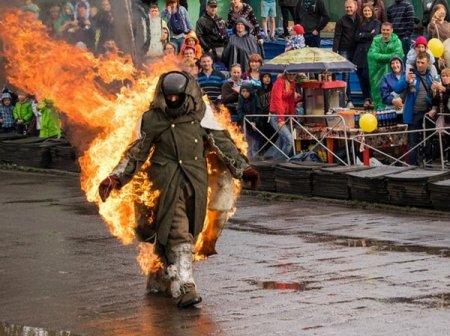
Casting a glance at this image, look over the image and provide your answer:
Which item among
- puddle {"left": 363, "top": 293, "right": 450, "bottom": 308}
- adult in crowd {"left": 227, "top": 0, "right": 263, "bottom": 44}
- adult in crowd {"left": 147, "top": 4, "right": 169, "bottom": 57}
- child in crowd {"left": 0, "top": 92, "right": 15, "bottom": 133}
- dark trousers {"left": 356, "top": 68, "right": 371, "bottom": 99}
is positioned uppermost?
adult in crowd {"left": 147, "top": 4, "right": 169, "bottom": 57}

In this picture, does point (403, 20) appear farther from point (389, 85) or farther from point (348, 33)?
point (389, 85)

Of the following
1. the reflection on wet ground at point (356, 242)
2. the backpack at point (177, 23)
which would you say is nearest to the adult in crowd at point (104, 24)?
the reflection on wet ground at point (356, 242)

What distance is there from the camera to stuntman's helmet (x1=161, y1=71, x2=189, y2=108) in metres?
11.8

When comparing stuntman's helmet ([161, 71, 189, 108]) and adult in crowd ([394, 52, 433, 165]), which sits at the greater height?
stuntman's helmet ([161, 71, 189, 108])

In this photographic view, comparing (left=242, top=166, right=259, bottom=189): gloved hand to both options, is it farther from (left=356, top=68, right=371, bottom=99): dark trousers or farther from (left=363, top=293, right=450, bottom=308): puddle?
(left=356, top=68, right=371, bottom=99): dark trousers

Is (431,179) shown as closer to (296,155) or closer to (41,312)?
(296,155)

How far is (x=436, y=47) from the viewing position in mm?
20500

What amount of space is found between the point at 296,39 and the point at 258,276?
10.4 meters

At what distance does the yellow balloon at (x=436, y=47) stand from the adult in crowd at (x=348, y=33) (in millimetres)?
2168

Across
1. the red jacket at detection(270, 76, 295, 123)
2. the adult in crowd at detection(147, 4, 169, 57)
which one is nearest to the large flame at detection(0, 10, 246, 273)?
the adult in crowd at detection(147, 4, 169, 57)

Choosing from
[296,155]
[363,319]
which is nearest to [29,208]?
[296,155]

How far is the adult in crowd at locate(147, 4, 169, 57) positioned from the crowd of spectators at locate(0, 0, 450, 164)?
16 millimetres

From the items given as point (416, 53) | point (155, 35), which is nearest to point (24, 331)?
point (155, 35)

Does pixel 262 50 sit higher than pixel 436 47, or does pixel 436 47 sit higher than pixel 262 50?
pixel 436 47
